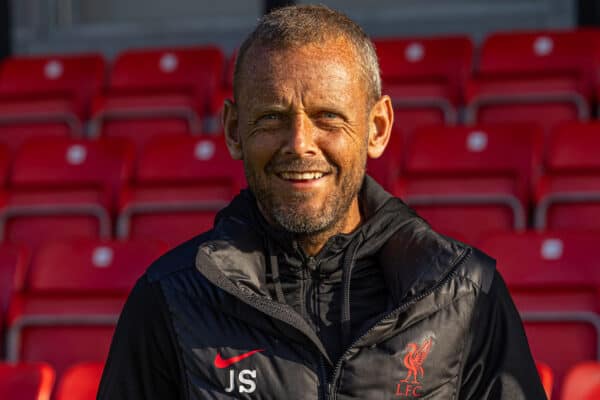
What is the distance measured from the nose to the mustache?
1 cm

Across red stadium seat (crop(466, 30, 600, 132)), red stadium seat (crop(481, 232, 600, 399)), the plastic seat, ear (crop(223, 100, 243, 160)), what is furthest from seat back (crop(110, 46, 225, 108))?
ear (crop(223, 100, 243, 160))

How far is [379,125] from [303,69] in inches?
6.6

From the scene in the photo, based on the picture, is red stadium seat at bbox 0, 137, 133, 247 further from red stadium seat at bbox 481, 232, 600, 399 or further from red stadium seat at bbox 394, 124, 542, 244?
red stadium seat at bbox 481, 232, 600, 399

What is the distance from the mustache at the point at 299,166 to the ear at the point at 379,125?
0.11 meters

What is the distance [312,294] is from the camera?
1.45 meters

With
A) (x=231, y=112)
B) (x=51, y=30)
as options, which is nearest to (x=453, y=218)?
(x=231, y=112)

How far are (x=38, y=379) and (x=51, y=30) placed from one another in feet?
13.2

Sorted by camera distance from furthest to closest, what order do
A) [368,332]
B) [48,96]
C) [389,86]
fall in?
[48,96], [389,86], [368,332]

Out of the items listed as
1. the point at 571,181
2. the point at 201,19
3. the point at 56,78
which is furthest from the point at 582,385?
the point at 201,19

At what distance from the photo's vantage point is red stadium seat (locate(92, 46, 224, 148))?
172 inches

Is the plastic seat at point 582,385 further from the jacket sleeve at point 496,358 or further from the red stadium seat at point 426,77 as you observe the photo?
the red stadium seat at point 426,77

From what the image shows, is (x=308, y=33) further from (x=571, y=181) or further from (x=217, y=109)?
(x=217, y=109)

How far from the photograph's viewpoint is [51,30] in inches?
234

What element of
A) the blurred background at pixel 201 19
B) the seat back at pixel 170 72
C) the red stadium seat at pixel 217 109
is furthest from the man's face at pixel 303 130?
the blurred background at pixel 201 19
